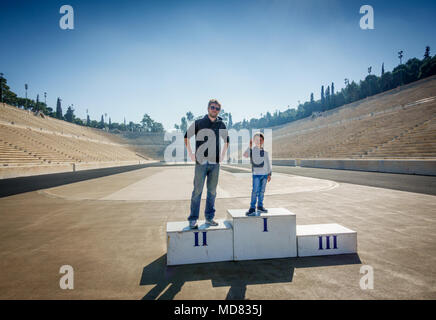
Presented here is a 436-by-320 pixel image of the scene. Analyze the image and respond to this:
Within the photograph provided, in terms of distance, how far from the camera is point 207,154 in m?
3.73

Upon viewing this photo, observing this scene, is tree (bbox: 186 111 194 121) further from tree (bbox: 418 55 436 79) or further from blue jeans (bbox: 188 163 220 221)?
blue jeans (bbox: 188 163 220 221)

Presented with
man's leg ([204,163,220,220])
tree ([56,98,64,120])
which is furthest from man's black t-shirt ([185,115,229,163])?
tree ([56,98,64,120])

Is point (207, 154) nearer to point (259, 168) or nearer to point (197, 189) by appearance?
point (197, 189)

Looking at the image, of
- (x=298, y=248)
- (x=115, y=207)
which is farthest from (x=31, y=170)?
(x=298, y=248)

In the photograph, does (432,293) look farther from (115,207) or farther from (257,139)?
(115,207)

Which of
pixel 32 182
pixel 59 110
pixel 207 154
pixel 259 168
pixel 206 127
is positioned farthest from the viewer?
pixel 59 110

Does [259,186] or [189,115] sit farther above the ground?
[189,115]

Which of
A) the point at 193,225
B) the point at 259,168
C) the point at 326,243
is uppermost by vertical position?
the point at 259,168

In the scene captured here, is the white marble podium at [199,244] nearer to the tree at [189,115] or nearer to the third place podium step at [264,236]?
the third place podium step at [264,236]

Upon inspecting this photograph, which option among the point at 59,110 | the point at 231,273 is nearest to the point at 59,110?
the point at 59,110

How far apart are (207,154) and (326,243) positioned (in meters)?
2.54

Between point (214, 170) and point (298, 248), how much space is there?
1.96m

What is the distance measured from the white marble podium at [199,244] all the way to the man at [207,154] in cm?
25

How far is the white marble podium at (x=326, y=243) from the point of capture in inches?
141
